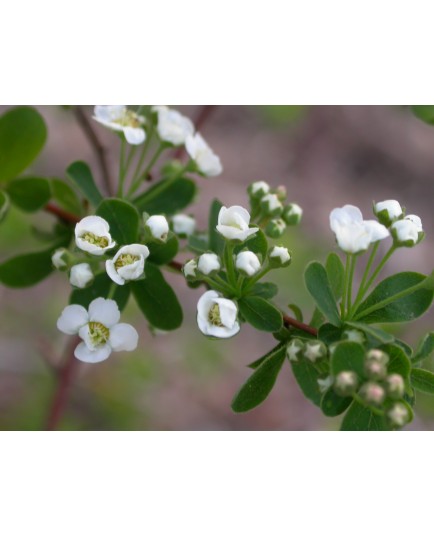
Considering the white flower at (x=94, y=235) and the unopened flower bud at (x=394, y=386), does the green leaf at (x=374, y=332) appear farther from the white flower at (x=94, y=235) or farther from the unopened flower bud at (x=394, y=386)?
the white flower at (x=94, y=235)

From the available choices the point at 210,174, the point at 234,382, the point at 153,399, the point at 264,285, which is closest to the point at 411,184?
the point at 234,382

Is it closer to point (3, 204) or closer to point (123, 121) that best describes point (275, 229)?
point (123, 121)

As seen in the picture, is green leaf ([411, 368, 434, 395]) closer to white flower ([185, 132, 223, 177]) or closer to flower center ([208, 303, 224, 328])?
flower center ([208, 303, 224, 328])

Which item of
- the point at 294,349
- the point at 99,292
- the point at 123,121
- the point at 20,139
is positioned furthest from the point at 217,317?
the point at 20,139

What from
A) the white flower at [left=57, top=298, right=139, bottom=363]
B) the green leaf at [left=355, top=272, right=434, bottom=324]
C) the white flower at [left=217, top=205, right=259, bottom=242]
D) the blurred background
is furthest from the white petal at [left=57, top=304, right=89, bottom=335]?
the blurred background

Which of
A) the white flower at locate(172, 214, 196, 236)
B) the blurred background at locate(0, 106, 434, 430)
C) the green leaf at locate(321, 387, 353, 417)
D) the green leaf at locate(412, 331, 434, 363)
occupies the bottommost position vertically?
the blurred background at locate(0, 106, 434, 430)

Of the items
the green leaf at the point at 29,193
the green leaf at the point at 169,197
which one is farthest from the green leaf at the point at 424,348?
the green leaf at the point at 29,193
